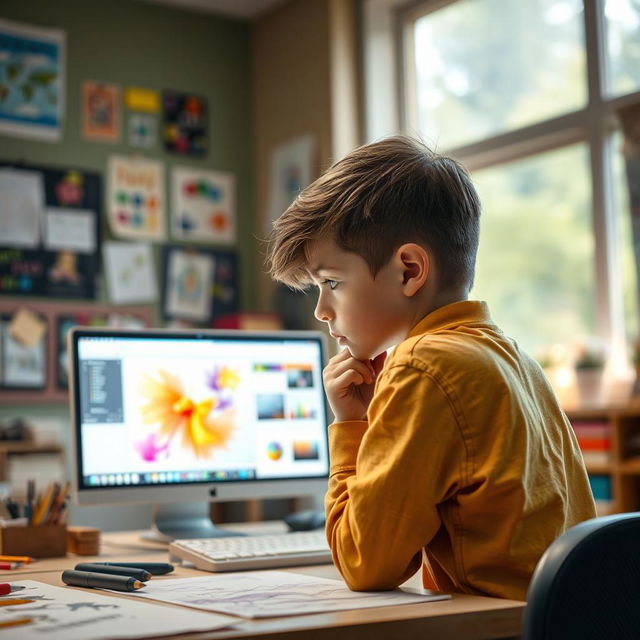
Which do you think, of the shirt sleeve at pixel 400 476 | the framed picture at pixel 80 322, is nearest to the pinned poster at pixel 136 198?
the framed picture at pixel 80 322

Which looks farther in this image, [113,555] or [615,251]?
[615,251]

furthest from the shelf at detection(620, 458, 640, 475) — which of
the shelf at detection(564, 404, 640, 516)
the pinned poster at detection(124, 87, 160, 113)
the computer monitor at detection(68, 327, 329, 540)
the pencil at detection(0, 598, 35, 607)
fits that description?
the pinned poster at detection(124, 87, 160, 113)

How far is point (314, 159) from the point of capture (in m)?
4.03

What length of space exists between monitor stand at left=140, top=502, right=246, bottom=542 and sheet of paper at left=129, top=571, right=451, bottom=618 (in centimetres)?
55

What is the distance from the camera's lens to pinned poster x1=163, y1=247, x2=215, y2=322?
4.08m

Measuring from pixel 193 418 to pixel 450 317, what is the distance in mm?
785

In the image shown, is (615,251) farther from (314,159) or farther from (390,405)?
(390,405)

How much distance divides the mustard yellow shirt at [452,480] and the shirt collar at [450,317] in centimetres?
5

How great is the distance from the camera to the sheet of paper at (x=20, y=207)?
147 inches

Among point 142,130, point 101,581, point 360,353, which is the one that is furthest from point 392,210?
point 142,130

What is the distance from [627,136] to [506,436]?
93.8 inches

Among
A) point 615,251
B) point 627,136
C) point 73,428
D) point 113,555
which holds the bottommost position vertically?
point 113,555

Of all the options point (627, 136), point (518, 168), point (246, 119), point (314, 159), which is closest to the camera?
point (627, 136)

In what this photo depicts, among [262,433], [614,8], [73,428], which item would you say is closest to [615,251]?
[614,8]
